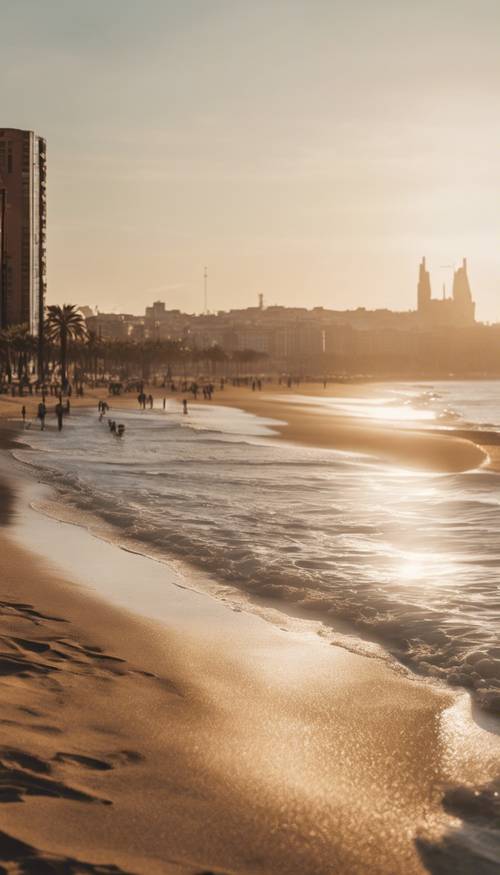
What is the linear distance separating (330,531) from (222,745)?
41.5 ft

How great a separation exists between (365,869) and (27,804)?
2.12 m

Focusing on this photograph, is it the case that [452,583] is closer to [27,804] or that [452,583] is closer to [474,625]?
[474,625]

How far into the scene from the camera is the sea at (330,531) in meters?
12.7

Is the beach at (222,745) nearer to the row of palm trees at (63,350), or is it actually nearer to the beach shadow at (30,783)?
the beach shadow at (30,783)

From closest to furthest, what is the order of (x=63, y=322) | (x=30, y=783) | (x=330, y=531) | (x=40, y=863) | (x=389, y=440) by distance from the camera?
(x=40, y=863), (x=30, y=783), (x=330, y=531), (x=389, y=440), (x=63, y=322)

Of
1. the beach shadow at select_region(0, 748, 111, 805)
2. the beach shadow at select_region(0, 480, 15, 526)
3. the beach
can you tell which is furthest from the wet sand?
the beach shadow at select_region(0, 748, 111, 805)

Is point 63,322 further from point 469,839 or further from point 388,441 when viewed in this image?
point 469,839

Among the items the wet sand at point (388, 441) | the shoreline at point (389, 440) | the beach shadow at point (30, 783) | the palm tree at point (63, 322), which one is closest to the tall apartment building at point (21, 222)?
the palm tree at point (63, 322)

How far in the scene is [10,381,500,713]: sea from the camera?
12.7 m

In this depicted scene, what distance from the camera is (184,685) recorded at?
9.69 meters

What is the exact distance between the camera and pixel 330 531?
20.4 metres

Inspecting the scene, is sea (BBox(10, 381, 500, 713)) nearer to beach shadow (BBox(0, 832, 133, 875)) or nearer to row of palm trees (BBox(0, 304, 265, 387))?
beach shadow (BBox(0, 832, 133, 875))

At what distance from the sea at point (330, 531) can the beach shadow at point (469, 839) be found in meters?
2.32

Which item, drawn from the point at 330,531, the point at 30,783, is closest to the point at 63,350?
the point at 330,531
